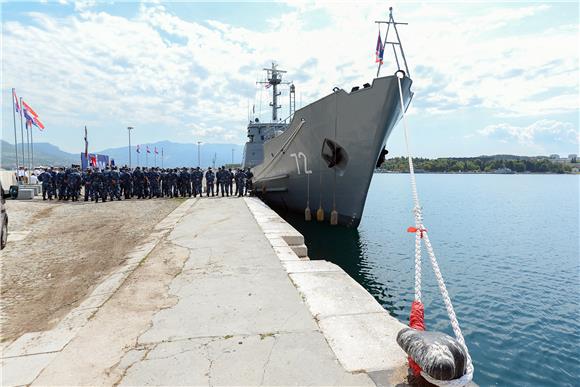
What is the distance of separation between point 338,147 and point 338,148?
0.03 metres

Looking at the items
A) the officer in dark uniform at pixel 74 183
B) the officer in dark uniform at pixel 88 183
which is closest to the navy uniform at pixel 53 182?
the officer in dark uniform at pixel 74 183

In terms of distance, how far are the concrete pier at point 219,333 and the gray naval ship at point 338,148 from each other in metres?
5.80

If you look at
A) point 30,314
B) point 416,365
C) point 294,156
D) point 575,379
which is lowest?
point 575,379

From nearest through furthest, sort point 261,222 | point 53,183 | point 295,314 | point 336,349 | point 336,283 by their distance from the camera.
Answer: point 336,349 → point 295,314 → point 336,283 → point 261,222 → point 53,183

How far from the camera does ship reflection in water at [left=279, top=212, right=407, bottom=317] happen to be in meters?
6.57

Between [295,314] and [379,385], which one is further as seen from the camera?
[295,314]

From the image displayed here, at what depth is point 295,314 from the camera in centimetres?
321

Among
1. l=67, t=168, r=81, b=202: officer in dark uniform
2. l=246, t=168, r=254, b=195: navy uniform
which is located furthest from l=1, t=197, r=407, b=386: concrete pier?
l=67, t=168, r=81, b=202: officer in dark uniform

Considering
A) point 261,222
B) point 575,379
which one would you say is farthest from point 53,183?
point 575,379

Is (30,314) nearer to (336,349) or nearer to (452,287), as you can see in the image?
(336,349)

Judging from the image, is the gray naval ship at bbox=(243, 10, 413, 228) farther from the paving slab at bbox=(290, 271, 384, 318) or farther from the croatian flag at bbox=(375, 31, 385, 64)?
the paving slab at bbox=(290, 271, 384, 318)

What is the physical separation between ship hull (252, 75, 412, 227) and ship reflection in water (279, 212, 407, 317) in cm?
43

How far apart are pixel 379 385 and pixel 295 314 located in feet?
3.81

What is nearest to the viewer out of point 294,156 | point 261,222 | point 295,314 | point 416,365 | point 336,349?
point 416,365
